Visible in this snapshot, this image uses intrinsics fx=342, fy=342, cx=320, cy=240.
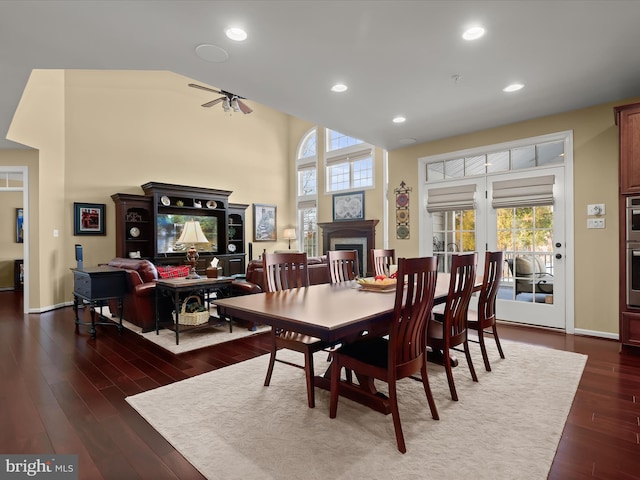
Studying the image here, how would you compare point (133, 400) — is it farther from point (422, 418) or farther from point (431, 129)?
point (431, 129)

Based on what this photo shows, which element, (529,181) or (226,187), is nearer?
(529,181)

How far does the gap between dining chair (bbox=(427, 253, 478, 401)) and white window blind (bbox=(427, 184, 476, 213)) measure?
2.58 meters

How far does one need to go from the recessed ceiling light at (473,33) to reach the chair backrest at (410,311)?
1720 mm

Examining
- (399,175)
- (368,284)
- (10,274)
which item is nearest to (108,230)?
(10,274)

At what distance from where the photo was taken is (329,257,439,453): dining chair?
1819 mm

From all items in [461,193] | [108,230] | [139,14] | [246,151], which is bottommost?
[108,230]

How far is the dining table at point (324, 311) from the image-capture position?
1.59 meters

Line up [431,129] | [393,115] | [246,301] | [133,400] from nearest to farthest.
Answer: [246,301]
[133,400]
[393,115]
[431,129]

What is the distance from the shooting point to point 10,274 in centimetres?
777

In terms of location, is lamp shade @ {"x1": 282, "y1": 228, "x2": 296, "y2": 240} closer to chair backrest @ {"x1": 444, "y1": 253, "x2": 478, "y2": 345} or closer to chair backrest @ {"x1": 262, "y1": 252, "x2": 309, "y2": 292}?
chair backrest @ {"x1": 262, "y1": 252, "x2": 309, "y2": 292}

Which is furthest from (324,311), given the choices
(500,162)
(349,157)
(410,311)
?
(349,157)

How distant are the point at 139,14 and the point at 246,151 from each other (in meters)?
6.60

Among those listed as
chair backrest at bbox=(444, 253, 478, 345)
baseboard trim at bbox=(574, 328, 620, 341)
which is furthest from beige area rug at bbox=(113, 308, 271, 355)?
baseboard trim at bbox=(574, 328, 620, 341)

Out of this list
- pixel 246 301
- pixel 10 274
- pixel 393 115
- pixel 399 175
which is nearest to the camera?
pixel 246 301
